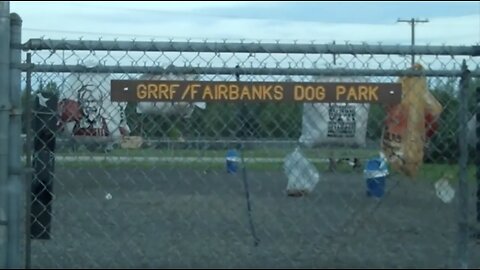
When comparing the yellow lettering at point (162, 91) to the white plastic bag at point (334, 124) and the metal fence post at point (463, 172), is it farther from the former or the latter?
the metal fence post at point (463, 172)

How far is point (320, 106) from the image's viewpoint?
196 inches

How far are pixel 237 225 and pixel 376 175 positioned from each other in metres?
4.31

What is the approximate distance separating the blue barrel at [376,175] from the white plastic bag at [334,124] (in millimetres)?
330

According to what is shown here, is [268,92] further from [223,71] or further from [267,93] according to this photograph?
[223,71]

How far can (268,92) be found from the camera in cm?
484

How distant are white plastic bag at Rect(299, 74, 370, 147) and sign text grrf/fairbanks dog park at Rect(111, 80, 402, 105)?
12cm

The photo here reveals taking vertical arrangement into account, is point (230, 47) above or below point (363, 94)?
above

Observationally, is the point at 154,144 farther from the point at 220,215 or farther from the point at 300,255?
the point at 220,215

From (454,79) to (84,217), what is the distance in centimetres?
595

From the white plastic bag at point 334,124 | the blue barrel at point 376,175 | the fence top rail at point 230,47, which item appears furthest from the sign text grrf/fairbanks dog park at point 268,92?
the blue barrel at point 376,175

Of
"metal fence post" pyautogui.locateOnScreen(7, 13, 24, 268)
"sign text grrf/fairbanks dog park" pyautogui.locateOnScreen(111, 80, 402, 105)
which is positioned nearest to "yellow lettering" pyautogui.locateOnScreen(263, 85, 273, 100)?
"sign text grrf/fairbanks dog park" pyautogui.locateOnScreen(111, 80, 402, 105)

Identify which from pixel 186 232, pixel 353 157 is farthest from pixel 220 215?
pixel 353 157

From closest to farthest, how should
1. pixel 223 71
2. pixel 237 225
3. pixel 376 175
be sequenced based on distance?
pixel 223 71 → pixel 376 175 → pixel 237 225

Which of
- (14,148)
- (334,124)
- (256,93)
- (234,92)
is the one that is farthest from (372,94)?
(14,148)
